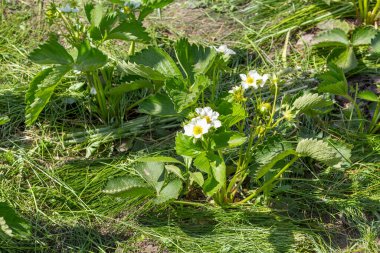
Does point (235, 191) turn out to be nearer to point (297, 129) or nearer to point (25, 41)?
point (297, 129)

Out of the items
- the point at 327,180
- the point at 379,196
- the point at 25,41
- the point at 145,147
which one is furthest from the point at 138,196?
the point at 25,41

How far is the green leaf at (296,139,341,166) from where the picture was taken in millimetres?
1790

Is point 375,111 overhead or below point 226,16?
below

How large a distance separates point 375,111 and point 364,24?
677 mm

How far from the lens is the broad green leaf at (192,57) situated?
203 cm

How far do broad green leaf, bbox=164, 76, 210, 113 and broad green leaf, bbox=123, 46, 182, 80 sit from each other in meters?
0.12

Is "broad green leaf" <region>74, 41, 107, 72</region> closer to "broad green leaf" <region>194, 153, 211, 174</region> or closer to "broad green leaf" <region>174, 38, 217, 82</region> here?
"broad green leaf" <region>174, 38, 217, 82</region>

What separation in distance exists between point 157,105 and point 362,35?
42.2 inches

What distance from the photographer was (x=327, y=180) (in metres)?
2.11

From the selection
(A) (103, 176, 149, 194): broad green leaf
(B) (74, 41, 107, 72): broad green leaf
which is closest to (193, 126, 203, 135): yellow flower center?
(A) (103, 176, 149, 194): broad green leaf

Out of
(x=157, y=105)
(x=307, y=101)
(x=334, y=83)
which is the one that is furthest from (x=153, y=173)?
(x=334, y=83)

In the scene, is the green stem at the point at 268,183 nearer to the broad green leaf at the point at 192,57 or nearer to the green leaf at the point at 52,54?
the broad green leaf at the point at 192,57

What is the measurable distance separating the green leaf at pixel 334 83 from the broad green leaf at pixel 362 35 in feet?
1.28

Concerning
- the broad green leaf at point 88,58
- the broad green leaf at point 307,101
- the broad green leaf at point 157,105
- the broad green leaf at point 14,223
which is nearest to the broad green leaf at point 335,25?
the broad green leaf at point 307,101
